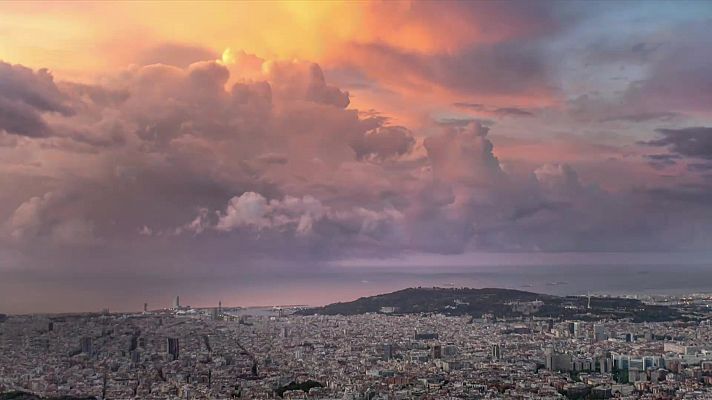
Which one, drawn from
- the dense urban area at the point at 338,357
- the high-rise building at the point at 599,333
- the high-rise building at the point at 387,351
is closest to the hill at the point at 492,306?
the dense urban area at the point at 338,357

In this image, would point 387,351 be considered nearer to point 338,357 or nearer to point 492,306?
point 338,357

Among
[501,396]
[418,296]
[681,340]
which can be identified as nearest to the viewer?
[501,396]

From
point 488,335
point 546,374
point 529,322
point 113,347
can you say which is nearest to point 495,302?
point 529,322

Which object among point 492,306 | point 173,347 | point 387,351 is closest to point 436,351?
point 387,351

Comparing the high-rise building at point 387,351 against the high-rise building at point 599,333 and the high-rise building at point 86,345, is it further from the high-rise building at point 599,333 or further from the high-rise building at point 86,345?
the high-rise building at point 86,345

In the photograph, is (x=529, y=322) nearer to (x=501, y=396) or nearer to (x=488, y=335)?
(x=488, y=335)

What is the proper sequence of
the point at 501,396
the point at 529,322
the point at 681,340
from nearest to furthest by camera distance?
the point at 501,396 < the point at 681,340 < the point at 529,322
